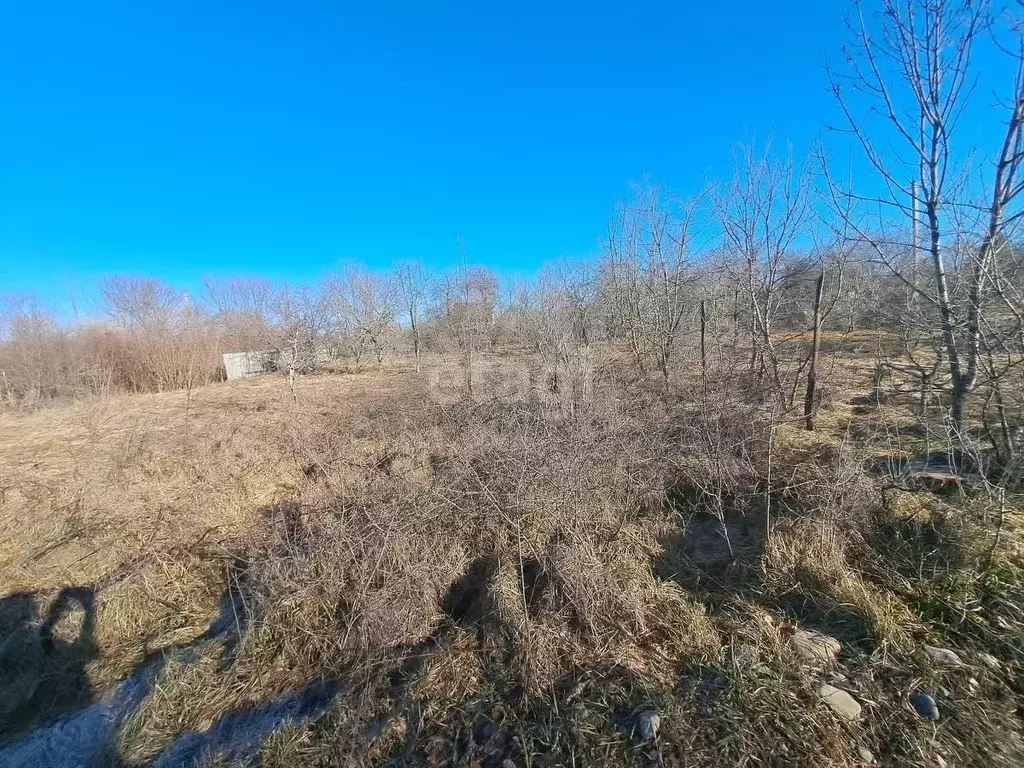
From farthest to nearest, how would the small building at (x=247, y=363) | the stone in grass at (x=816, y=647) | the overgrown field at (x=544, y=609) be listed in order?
the small building at (x=247, y=363)
the stone in grass at (x=816, y=647)
the overgrown field at (x=544, y=609)

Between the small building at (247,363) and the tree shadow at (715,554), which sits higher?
the small building at (247,363)

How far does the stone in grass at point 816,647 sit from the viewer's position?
2.08m

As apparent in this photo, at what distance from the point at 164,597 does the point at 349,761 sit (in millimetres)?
2985

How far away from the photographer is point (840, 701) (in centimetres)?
185

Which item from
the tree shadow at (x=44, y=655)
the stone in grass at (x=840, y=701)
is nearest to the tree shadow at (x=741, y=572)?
the stone in grass at (x=840, y=701)

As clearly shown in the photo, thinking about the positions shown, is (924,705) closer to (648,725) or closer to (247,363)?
(648,725)

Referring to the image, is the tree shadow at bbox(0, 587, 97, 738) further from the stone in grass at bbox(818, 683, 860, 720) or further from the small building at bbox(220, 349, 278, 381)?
the small building at bbox(220, 349, 278, 381)

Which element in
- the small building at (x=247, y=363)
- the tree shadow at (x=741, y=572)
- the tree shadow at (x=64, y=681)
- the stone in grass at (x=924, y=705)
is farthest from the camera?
the small building at (x=247, y=363)

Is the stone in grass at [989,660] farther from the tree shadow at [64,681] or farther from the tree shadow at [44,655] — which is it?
the tree shadow at [44,655]

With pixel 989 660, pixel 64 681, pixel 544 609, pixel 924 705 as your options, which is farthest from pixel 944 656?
pixel 64 681

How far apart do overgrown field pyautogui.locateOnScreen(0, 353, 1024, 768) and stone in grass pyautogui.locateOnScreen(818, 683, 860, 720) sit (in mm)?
23

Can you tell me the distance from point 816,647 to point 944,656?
586 millimetres

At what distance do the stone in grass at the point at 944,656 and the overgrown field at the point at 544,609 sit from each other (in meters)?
0.01

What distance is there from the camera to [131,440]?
636cm
